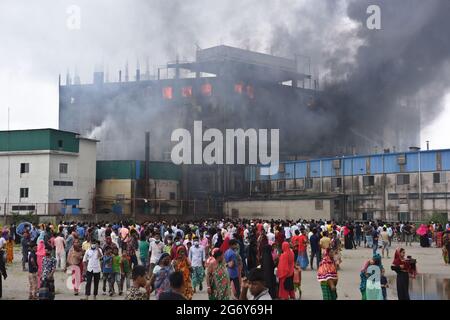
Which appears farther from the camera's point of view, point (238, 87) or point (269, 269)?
point (238, 87)

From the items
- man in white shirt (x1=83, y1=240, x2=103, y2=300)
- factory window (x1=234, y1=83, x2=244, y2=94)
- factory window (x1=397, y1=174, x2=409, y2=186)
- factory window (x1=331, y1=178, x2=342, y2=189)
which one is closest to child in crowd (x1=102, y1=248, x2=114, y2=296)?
man in white shirt (x1=83, y1=240, x2=103, y2=300)

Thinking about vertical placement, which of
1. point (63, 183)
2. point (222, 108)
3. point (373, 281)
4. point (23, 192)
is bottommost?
point (373, 281)

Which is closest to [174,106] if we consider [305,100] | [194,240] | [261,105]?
[261,105]

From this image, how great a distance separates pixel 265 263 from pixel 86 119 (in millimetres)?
68817

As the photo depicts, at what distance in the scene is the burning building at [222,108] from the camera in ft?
238

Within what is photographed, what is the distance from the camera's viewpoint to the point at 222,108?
72062 mm

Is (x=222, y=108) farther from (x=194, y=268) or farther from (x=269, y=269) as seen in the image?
→ (x=269, y=269)

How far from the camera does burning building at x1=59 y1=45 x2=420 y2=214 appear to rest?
7269 centimetres

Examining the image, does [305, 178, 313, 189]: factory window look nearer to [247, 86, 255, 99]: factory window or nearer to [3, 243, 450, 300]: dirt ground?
[247, 86, 255, 99]: factory window

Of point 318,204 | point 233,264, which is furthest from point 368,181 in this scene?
point 233,264

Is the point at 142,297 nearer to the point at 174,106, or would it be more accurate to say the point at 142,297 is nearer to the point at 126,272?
the point at 126,272

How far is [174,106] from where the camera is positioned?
243 ft

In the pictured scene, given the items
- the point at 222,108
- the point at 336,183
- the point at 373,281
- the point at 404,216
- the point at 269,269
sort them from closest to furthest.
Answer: the point at 373,281 → the point at 269,269 → the point at 404,216 → the point at 336,183 → the point at 222,108
